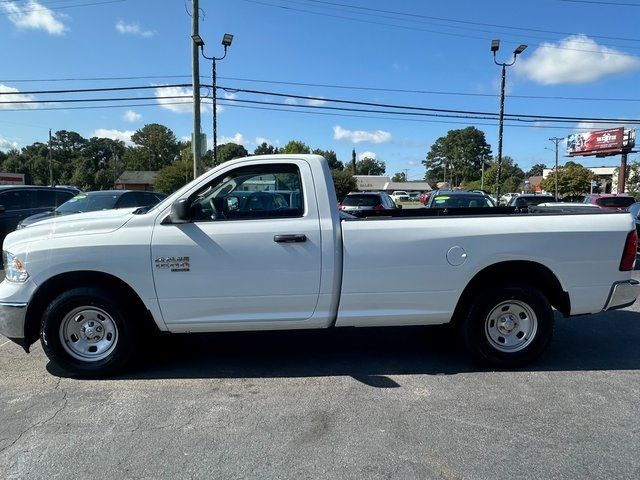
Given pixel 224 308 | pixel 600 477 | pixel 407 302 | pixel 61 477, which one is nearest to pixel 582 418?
pixel 600 477

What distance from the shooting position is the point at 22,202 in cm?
1186

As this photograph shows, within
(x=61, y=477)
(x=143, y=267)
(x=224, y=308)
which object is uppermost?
(x=143, y=267)

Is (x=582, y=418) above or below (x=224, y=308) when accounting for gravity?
below

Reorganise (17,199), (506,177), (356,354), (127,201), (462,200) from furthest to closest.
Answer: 1. (506,177)
2. (462,200)
3. (127,201)
4. (17,199)
5. (356,354)

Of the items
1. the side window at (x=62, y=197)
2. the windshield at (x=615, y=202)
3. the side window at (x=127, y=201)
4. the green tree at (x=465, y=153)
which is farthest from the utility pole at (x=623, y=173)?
the green tree at (x=465, y=153)

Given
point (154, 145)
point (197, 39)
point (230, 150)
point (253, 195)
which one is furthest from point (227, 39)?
point (154, 145)

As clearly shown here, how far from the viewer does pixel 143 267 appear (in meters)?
4.19

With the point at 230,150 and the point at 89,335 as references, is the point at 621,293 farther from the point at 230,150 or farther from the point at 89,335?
the point at 230,150

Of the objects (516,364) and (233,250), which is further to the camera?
(516,364)

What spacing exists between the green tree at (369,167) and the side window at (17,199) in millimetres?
154087

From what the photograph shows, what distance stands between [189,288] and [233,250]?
0.51 meters

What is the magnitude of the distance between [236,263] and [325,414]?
4.77 ft

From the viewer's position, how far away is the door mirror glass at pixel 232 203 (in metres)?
4.45

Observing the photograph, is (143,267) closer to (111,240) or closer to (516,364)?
(111,240)
